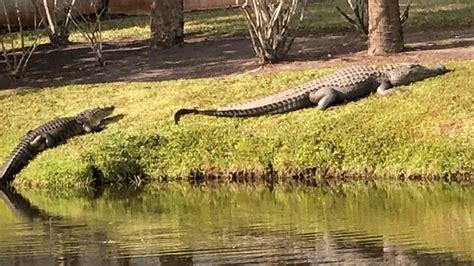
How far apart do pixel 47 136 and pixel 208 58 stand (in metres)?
4.48

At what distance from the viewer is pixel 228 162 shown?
44.0 ft

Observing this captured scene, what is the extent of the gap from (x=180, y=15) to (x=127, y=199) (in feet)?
23.8

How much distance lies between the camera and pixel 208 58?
1844 cm

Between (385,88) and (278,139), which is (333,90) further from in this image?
(278,139)

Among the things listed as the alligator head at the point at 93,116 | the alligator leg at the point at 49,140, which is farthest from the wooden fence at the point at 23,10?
the alligator leg at the point at 49,140

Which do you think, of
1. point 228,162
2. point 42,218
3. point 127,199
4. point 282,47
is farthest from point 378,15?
point 42,218

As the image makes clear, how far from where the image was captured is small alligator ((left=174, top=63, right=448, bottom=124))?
14.1 m

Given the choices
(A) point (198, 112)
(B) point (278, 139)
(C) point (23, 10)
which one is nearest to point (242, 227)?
(B) point (278, 139)

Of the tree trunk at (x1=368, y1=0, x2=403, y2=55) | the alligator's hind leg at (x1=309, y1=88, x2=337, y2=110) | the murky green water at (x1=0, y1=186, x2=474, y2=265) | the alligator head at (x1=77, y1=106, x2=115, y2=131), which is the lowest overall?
the murky green water at (x1=0, y1=186, x2=474, y2=265)

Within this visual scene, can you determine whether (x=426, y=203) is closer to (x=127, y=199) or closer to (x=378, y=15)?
(x=127, y=199)

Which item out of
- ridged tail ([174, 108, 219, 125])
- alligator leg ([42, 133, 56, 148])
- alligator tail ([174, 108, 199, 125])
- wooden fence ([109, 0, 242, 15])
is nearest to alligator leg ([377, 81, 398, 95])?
ridged tail ([174, 108, 219, 125])

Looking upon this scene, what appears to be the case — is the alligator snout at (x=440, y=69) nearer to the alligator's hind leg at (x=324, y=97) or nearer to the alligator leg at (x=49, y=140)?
the alligator's hind leg at (x=324, y=97)

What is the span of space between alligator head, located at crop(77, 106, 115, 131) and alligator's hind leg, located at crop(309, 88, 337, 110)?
2.72 meters

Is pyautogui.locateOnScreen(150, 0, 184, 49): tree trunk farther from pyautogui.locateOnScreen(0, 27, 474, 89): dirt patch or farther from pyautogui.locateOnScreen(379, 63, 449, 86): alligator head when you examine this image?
pyautogui.locateOnScreen(379, 63, 449, 86): alligator head
